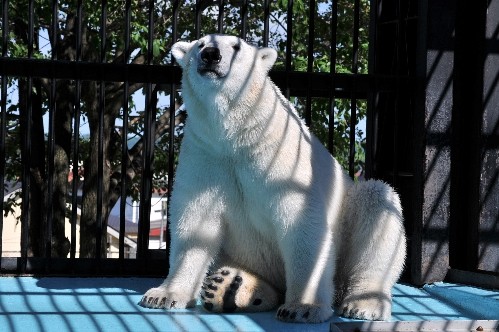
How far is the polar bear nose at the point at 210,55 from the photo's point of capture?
3.67 meters

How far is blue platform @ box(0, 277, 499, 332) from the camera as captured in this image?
3.55 metres

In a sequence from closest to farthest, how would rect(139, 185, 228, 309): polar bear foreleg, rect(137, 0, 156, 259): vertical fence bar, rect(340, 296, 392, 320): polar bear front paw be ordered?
1. rect(340, 296, 392, 320): polar bear front paw
2. rect(139, 185, 228, 309): polar bear foreleg
3. rect(137, 0, 156, 259): vertical fence bar

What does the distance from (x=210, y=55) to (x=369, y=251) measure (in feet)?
4.06

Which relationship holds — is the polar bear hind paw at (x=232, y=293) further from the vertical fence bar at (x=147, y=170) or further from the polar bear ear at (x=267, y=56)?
the vertical fence bar at (x=147, y=170)

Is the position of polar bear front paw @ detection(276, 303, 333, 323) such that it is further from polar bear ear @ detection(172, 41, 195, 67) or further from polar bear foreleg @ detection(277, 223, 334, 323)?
polar bear ear @ detection(172, 41, 195, 67)

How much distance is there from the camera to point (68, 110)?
36.0ft

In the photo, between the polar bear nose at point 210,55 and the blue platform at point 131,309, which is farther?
the polar bear nose at point 210,55

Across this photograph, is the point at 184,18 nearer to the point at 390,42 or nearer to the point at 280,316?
the point at 390,42

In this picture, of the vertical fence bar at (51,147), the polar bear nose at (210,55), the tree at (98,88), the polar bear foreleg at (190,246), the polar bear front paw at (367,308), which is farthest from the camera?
the tree at (98,88)

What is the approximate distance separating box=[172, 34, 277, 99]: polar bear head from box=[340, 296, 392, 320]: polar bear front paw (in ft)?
3.67

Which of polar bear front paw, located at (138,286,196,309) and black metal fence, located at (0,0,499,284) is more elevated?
black metal fence, located at (0,0,499,284)

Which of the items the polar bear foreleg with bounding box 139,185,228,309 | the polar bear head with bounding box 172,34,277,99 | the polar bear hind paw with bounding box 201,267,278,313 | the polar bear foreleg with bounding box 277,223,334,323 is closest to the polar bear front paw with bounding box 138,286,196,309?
the polar bear foreleg with bounding box 139,185,228,309

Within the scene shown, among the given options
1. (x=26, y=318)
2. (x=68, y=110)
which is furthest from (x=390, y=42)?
(x=68, y=110)

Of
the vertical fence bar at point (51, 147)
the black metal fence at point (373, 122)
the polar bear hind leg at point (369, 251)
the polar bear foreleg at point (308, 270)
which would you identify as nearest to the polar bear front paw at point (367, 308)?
the polar bear hind leg at point (369, 251)
